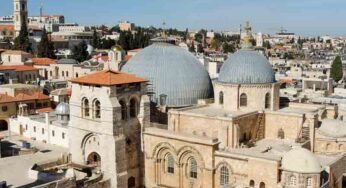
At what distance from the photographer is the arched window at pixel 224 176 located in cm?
2419

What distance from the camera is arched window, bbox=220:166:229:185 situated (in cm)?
2419

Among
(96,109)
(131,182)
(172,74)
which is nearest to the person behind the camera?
(96,109)

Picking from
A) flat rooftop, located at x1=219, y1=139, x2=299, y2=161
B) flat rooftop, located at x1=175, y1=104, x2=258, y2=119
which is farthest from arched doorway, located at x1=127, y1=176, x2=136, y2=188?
flat rooftop, located at x1=219, y1=139, x2=299, y2=161

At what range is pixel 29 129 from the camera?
1518 inches

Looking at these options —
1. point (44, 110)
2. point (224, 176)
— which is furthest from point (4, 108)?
point (224, 176)

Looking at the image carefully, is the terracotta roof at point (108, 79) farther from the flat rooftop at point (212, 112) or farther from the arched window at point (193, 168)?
the arched window at point (193, 168)

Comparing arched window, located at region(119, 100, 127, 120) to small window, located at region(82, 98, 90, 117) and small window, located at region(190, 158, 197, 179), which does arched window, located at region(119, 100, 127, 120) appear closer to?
small window, located at region(82, 98, 90, 117)

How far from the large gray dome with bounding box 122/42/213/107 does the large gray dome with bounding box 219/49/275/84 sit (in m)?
2.38

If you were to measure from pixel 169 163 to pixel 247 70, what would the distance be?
7.64 meters

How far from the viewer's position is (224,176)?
24344 millimetres

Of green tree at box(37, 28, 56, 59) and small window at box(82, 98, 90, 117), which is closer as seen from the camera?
small window at box(82, 98, 90, 117)

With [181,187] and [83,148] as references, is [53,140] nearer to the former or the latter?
[83,148]

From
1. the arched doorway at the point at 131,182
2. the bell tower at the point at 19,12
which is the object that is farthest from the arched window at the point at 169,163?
the bell tower at the point at 19,12

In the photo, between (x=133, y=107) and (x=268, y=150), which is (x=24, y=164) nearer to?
(x=133, y=107)
